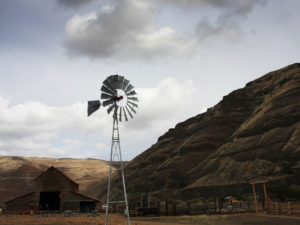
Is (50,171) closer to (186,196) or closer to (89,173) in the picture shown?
(186,196)

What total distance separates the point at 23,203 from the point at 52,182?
5.75 metres

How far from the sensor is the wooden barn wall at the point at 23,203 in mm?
53969

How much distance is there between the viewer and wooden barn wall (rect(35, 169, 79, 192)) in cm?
5500

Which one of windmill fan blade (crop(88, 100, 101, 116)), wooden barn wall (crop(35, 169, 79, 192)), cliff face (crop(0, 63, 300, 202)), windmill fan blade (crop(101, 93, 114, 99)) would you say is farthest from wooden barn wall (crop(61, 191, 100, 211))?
windmill fan blade (crop(101, 93, 114, 99))

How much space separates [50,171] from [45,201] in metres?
8.48

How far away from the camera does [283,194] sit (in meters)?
55.7

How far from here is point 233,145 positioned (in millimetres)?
88938

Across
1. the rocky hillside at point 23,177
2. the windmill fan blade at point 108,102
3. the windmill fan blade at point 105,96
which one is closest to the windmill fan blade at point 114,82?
the windmill fan blade at point 105,96

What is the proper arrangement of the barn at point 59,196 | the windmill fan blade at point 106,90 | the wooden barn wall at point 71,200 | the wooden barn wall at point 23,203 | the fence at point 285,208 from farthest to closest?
the wooden barn wall at point 23,203 < the barn at point 59,196 < the wooden barn wall at point 71,200 < the fence at point 285,208 < the windmill fan blade at point 106,90

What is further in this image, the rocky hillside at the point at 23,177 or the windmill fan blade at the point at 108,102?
the rocky hillside at the point at 23,177

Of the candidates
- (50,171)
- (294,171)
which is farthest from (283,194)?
(50,171)

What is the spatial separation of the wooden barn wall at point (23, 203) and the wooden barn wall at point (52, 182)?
1485 mm

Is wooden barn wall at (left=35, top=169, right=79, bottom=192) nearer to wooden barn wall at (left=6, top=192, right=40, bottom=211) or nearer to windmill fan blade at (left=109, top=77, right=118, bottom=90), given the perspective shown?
wooden barn wall at (left=6, top=192, right=40, bottom=211)

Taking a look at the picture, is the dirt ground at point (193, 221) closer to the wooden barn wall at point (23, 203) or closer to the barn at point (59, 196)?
the barn at point (59, 196)
